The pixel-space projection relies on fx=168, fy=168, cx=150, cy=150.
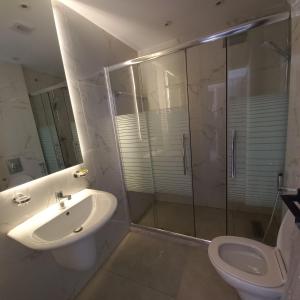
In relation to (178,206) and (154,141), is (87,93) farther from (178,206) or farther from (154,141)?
(178,206)

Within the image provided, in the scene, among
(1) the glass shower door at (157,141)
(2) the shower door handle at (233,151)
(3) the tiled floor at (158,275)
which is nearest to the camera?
(3) the tiled floor at (158,275)

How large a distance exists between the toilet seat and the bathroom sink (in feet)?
2.70

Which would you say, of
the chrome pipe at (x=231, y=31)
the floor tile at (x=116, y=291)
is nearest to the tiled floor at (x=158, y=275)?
the floor tile at (x=116, y=291)

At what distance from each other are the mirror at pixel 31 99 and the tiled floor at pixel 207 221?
1.50 m

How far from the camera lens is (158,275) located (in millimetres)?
1604

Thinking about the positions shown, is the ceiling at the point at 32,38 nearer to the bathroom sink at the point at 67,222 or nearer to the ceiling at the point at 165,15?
the ceiling at the point at 165,15

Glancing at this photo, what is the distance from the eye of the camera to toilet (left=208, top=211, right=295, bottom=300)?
958mm

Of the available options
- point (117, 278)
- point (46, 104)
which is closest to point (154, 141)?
point (46, 104)

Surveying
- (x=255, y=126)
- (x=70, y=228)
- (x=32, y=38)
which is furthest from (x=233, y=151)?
(x=32, y=38)

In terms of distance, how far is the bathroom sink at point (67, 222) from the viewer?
921 millimetres

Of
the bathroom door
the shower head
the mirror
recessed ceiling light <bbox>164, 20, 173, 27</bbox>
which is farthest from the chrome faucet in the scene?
the shower head

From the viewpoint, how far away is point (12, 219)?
1.08 metres

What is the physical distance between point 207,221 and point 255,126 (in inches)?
53.0

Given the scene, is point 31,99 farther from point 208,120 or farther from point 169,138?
point 208,120
